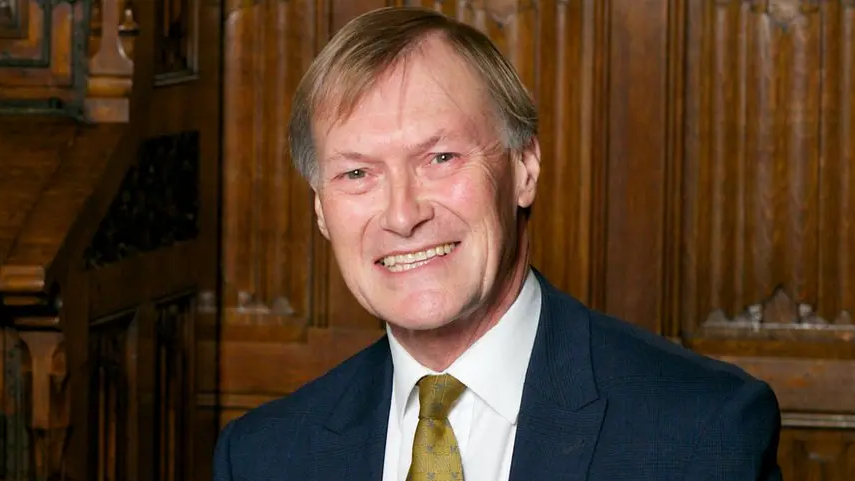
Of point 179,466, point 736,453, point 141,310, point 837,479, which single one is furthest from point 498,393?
point 837,479

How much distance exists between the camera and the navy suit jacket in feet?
7.14

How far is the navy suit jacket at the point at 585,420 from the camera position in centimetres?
218

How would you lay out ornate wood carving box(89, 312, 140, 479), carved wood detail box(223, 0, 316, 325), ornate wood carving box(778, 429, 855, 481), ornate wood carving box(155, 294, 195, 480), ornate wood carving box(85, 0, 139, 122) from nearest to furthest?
1. ornate wood carving box(89, 312, 140, 479)
2. ornate wood carving box(85, 0, 139, 122)
3. ornate wood carving box(155, 294, 195, 480)
4. ornate wood carving box(778, 429, 855, 481)
5. carved wood detail box(223, 0, 316, 325)

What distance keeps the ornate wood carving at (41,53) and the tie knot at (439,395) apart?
5.29 feet

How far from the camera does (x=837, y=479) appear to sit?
13.6 ft

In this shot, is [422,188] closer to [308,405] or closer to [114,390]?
[308,405]

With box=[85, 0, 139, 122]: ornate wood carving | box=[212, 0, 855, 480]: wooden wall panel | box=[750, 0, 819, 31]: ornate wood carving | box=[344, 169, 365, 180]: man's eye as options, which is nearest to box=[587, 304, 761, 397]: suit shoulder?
box=[344, 169, 365, 180]: man's eye

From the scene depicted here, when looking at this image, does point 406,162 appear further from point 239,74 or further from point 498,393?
point 239,74

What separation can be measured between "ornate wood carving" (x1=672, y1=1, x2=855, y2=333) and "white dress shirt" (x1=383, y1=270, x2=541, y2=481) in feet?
6.26

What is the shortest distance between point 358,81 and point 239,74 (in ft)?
7.02

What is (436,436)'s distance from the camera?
229cm

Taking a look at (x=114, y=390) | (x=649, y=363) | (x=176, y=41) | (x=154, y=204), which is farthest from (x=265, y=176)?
(x=649, y=363)

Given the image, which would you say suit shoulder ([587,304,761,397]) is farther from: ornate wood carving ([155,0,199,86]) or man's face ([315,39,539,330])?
ornate wood carving ([155,0,199,86])


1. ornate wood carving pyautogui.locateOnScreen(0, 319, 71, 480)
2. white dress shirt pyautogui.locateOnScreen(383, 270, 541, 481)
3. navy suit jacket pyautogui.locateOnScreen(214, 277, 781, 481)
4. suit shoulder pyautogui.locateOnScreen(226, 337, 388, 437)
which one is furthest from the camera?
ornate wood carving pyautogui.locateOnScreen(0, 319, 71, 480)
